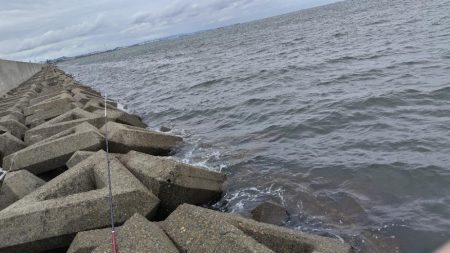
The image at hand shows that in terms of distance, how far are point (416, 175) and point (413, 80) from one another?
602cm

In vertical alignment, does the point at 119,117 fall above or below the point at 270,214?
above

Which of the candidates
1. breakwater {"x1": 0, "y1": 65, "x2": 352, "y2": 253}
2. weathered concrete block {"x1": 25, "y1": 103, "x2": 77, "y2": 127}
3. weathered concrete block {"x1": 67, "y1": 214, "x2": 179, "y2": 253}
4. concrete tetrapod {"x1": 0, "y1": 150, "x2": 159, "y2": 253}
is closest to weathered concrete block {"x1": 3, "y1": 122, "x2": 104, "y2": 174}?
breakwater {"x1": 0, "y1": 65, "x2": 352, "y2": 253}

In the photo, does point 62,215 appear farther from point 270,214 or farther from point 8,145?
point 8,145

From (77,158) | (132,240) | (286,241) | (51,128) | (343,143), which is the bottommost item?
(343,143)

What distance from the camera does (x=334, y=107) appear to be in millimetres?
10727

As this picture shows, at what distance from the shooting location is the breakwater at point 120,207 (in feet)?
12.4

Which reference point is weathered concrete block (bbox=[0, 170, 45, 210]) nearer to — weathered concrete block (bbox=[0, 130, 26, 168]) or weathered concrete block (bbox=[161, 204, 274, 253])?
weathered concrete block (bbox=[0, 130, 26, 168])

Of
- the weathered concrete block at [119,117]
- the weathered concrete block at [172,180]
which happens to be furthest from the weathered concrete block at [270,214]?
the weathered concrete block at [119,117]

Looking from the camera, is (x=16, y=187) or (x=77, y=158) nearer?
(x=16, y=187)

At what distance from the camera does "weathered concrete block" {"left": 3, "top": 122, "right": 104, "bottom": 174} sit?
6.46 meters

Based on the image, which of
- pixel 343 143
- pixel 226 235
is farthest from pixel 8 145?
pixel 343 143

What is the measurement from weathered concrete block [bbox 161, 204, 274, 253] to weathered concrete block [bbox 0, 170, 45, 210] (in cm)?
237

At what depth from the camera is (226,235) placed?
141 inches

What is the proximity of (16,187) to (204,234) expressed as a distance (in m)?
3.03
